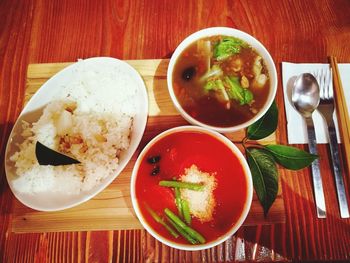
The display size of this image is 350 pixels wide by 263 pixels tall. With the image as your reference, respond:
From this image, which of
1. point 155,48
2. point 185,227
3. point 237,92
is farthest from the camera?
point 155,48

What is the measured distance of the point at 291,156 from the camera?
156cm

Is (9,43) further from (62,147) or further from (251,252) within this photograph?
(251,252)

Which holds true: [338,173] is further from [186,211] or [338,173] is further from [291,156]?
[186,211]

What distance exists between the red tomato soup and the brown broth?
11 centimetres

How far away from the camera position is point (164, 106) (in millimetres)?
1700

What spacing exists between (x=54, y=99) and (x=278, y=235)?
4.50 ft

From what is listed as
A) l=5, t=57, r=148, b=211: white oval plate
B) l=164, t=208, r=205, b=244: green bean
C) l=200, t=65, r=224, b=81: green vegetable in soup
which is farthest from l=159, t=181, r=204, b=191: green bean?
l=200, t=65, r=224, b=81: green vegetable in soup

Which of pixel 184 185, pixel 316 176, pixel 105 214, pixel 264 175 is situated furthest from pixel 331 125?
pixel 105 214

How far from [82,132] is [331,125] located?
131cm

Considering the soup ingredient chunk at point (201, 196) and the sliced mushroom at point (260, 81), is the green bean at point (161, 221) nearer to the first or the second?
the soup ingredient chunk at point (201, 196)

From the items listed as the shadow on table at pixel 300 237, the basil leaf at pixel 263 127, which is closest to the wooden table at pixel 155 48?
the shadow on table at pixel 300 237

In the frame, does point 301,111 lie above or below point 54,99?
below

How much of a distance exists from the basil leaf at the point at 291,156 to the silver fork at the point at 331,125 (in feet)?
0.59

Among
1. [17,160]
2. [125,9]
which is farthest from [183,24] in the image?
[17,160]
